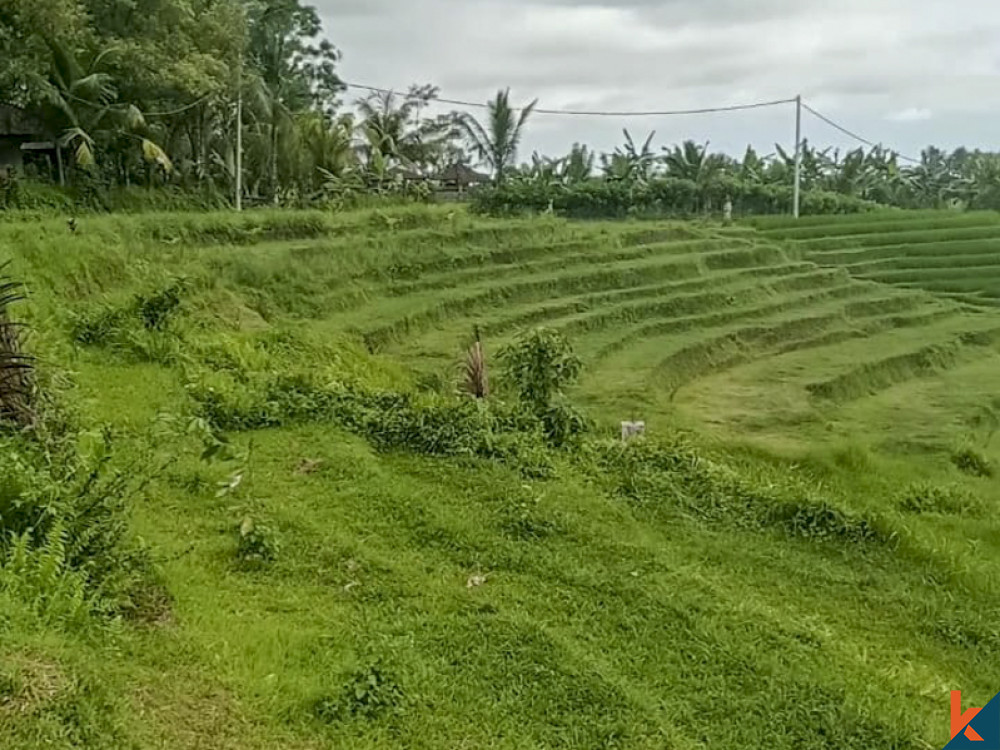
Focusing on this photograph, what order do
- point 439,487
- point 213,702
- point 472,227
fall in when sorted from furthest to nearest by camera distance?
point 472,227, point 439,487, point 213,702

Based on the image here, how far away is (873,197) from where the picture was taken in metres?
24.5

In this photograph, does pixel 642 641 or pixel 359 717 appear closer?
pixel 359 717

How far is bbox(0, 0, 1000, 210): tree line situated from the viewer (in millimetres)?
12031

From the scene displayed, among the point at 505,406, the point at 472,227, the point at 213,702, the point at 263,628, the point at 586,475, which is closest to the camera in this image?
the point at 213,702

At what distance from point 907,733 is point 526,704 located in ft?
3.77

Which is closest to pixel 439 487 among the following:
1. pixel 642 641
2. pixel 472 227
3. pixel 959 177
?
pixel 642 641

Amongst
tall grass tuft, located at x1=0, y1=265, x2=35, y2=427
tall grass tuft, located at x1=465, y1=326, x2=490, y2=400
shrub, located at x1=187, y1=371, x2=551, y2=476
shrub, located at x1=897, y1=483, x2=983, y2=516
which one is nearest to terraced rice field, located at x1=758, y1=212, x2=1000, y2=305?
shrub, located at x1=897, y1=483, x2=983, y2=516

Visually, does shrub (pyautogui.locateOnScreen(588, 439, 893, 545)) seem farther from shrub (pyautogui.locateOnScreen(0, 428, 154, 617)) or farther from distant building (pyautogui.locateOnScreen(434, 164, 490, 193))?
distant building (pyautogui.locateOnScreen(434, 164, 490, 193))

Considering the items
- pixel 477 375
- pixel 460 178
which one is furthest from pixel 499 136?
pixel 477 375

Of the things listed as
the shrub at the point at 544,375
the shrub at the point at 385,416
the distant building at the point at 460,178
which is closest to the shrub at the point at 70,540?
the shrub at the point at 385,416

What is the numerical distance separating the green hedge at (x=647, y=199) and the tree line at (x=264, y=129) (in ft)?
0.17

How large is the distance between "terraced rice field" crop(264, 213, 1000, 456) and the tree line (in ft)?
11.3

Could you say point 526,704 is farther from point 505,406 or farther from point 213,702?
point 505,406

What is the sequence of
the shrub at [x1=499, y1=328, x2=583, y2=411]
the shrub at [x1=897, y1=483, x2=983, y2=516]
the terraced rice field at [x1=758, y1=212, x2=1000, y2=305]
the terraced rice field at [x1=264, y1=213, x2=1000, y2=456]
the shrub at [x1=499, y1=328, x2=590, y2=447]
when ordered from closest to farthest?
the shrub at [x1=897, y1=483, x2=983, y2=516] < the shrub at [x1=499, y1=328, x2=590, y2=447] < the shrub at [x1=499, y1=328, x2=583, y2=411] < the terraced rice field at [x1=264, y1=213, x2=1000, y2=456] < the terraced rice field at [x1=758, y1=212, x2=1000, y2=305]
